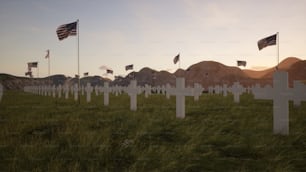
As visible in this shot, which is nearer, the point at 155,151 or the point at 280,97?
the point at 155,151

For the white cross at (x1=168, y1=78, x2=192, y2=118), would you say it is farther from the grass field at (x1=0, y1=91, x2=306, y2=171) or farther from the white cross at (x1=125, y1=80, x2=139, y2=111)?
the grass field at (x1=0, y1=91, x2=306, y2=171)

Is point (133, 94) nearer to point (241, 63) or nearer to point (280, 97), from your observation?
point (280, 97)

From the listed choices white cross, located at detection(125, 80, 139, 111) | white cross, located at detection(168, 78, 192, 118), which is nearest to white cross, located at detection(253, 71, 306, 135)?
white cross, located at detection(168, 78, 192, 118)

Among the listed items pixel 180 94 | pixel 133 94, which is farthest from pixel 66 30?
pixel 180 94

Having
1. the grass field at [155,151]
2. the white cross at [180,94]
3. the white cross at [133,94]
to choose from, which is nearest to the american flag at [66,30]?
the white cross at [133,94]

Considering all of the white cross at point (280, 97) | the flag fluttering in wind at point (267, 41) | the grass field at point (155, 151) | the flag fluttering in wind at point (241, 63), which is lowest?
the grass field at point (155, 151)

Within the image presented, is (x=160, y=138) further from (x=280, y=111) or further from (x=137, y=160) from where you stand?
(x=280, y=111)

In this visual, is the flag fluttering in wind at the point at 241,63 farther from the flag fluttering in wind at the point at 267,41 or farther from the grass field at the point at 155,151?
the grass field at the point at 155,151

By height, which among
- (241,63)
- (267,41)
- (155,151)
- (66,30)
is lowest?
(155,151)

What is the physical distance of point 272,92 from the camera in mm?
7309

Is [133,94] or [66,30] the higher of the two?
[66,30]

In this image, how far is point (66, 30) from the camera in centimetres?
2120

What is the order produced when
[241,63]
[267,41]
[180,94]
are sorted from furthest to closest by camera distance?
[241,63]
[267,41]
[180,94]

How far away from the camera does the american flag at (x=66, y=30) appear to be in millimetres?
20833
